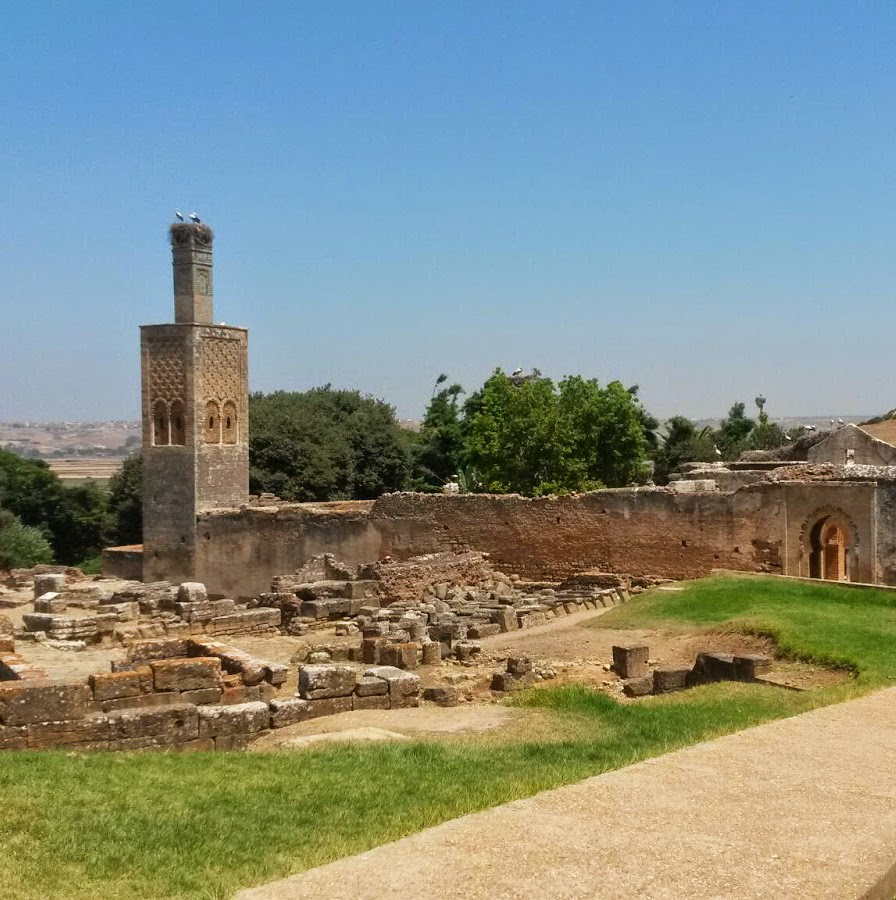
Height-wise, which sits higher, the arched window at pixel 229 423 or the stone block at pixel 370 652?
the arched window at pixel 229 423

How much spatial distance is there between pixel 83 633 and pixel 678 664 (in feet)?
31.1

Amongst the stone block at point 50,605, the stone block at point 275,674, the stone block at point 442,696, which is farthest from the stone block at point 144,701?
the stone block at point 50,605

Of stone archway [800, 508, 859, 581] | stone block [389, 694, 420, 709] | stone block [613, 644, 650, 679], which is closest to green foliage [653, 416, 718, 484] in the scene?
stone archway [800, 508, 859, 581]

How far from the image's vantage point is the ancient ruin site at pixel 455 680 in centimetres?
571

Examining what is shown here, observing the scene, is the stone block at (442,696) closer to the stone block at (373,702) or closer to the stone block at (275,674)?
the stone block at (373,702)

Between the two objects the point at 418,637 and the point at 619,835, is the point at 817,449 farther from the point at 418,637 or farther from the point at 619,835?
the point at 619,835

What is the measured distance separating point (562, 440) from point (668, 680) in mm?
19842

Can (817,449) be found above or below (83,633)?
above

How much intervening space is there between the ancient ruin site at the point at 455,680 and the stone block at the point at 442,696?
0.08m

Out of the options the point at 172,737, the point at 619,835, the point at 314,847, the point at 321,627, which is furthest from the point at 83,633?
the point at 619,835

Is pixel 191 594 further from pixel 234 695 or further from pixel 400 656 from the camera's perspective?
pixel 234 695

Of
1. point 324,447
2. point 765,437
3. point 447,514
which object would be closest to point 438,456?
point 324,447

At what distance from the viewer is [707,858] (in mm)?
5426

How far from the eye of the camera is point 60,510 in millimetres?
48750
